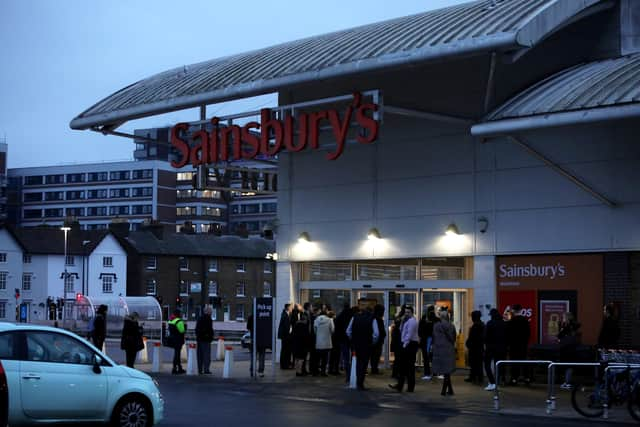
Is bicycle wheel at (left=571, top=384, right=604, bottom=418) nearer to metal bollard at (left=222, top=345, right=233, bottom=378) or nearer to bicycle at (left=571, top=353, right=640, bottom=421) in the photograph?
bicycle at (left=571, top=353, right=640, bottom=421)

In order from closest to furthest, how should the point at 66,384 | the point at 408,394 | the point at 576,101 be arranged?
the point at 66,384, the point at 576,101, the point at 408,394

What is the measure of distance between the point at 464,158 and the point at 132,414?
14.5 meters

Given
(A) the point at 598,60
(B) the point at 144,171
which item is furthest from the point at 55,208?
(A) the point at 598,60

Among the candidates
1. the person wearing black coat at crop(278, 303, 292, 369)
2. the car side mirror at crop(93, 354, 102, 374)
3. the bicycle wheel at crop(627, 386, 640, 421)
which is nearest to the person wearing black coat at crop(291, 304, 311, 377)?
the person wearing black coat at crop(278, 303, 292, 369)

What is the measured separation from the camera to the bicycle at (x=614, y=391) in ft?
58.2

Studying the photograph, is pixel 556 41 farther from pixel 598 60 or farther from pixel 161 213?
pixel 161 213

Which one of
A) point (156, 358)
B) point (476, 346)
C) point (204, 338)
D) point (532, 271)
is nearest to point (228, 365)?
point (204, 338)

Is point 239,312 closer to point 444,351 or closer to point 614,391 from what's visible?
point 444,351

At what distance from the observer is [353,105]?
80.8 ft

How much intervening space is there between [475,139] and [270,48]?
792 centimetres

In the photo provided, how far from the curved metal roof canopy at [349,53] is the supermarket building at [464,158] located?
61 millimetres

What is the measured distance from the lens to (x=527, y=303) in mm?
25672

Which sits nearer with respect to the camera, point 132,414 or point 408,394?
point 132,414

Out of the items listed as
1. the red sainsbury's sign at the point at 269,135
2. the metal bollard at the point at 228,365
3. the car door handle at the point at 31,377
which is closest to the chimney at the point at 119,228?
the red sainsbury's sign at the point at 269,135
